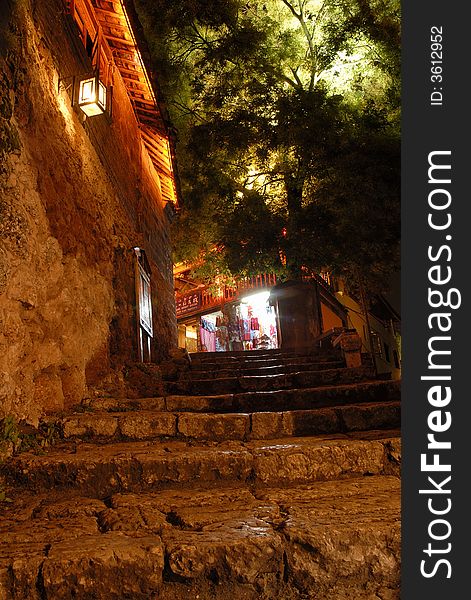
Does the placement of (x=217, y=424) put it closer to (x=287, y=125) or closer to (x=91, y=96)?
(x=91, y=96)

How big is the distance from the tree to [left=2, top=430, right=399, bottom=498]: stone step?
827 cm

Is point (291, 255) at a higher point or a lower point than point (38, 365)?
higher

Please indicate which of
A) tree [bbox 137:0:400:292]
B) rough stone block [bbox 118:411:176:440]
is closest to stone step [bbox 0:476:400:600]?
rough stone block [bbox 118:411:176:440]

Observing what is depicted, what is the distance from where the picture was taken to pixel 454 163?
324cm

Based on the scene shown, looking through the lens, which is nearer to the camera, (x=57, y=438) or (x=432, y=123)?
(x=432, y=123)

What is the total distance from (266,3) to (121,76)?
30.5ft

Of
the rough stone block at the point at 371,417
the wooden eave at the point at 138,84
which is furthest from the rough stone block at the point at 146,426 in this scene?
the wooden eave at the point at 138,84

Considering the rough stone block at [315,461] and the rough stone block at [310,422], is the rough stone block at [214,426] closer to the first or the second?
the rough stone block at [310,422]

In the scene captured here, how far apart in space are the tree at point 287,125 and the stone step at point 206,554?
9.34 m

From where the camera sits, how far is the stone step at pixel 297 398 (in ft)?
16.9

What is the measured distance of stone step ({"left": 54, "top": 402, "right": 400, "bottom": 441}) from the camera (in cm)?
410

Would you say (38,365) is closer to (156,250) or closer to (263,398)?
(263,398)

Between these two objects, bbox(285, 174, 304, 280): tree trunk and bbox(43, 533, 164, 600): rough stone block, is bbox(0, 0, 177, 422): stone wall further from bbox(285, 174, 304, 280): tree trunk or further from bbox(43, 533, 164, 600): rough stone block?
bbox(285, 174, 304, 280): tree trunk

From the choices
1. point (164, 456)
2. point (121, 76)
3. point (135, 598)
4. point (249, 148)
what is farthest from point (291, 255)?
point (135, 598)
